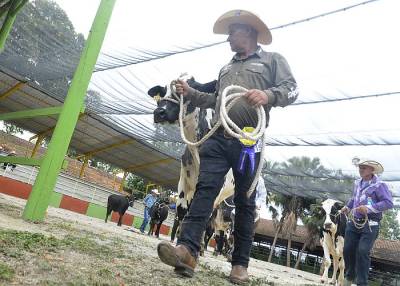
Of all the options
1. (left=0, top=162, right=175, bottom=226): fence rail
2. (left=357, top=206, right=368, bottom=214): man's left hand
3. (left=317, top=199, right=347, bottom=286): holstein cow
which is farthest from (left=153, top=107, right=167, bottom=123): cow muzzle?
(left=0, top=162, right=175, bottom=226): fence rail

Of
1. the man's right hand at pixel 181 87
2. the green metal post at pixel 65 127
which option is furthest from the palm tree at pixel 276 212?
the man's right hand at pixel 181 87

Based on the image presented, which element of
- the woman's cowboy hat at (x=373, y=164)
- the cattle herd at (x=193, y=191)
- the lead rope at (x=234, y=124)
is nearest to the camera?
the lead rope at (x=234, y=124)

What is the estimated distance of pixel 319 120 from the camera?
7.87 m

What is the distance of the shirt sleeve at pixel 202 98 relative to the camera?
3201mm

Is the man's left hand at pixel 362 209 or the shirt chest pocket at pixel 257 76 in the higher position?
the shirt chest pocket at pixel 257 76

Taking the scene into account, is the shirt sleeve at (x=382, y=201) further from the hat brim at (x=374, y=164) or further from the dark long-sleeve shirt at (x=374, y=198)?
the hat brim at (x=374, y=164)

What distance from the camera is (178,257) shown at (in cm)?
224

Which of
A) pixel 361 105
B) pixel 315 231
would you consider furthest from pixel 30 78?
pixel 315 231

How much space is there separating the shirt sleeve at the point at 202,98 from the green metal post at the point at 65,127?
1.57 meters

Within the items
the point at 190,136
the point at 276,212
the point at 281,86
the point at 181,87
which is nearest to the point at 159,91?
the point at 181,87

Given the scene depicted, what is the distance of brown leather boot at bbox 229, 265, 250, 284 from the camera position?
2.61 metres

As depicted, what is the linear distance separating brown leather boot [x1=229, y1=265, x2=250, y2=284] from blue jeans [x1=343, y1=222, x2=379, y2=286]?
208 centimetres

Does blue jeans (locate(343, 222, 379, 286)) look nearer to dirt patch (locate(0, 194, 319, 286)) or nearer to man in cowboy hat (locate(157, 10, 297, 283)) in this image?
man in cowboy hat (locate(157, 10, 297, 283))

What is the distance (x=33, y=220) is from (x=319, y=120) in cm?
583
